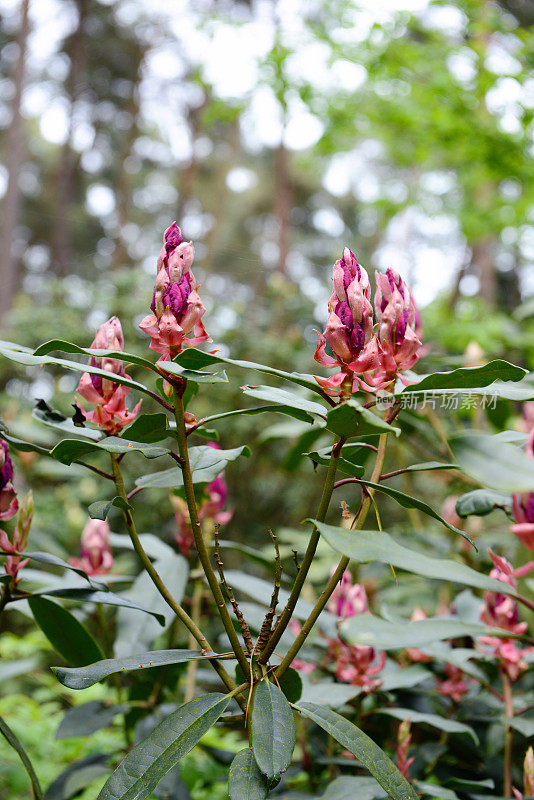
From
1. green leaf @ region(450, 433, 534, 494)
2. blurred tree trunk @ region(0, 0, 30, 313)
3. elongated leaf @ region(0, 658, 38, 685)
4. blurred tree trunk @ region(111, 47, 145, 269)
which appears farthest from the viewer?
blurred tree trunk @ region(111, 47, 145, 269)

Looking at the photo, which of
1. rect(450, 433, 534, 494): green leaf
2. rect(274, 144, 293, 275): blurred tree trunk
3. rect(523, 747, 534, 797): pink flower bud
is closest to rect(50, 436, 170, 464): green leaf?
rect(450, 433, 534, 494): green leaf

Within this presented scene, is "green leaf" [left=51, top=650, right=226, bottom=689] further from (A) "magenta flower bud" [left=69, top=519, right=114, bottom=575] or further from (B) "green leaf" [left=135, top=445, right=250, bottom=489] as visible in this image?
(A) "magenta flower bud" [left=69, top=519, right=114, bottom=575]

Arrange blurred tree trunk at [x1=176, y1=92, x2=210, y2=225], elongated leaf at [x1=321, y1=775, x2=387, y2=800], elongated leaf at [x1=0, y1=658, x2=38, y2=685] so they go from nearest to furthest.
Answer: elongated leaf at [x1=321, y1=775, x2=387, y2=800]
elongated leaf at [x1=0, y1=658, x2=38, y2=685]
blurred tree trunk at [x1=176, y1=92, x2=210, y2=225]

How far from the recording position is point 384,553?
0.55 meters

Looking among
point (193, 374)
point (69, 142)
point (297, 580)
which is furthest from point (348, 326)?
point (69, 142)

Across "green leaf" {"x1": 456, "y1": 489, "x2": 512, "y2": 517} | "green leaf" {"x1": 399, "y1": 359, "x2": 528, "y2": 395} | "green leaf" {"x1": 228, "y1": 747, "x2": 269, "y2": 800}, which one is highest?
"green leaf" {"x1": 399, "y1": 359, "x2": 528, "y2": 395}

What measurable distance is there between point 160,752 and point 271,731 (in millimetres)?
119

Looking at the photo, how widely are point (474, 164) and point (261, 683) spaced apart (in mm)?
3664

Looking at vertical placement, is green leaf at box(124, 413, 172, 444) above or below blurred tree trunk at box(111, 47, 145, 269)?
below

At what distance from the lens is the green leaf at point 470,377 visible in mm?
612

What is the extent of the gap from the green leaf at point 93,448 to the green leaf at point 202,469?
58 mm

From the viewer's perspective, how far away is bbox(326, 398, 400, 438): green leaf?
21.2 inches

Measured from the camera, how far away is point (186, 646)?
1165mm

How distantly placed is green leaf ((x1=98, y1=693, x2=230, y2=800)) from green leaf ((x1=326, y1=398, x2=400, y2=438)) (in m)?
0.32
